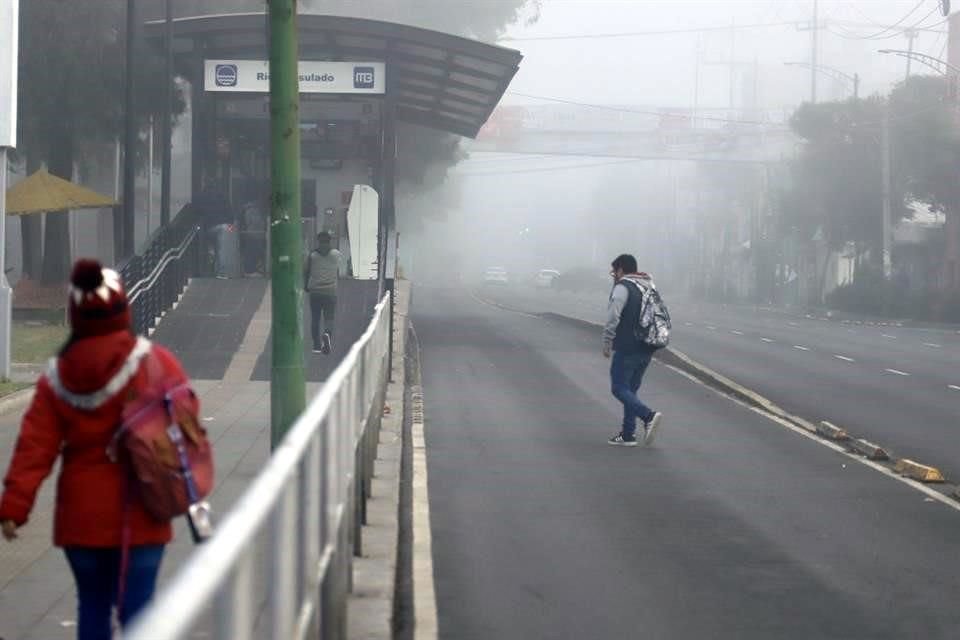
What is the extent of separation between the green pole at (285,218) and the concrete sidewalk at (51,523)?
892mm

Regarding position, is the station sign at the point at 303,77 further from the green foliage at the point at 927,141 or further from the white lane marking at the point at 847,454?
the green foliage at the point at 927,141

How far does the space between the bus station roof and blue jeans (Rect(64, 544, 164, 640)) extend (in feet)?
80.1

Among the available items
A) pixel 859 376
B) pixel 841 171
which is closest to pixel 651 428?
pixel 859 376

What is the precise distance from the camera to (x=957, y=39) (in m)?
80.4

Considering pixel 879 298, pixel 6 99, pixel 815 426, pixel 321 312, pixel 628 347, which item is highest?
pixel 6 99

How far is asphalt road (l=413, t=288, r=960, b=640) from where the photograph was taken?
8.61 metres

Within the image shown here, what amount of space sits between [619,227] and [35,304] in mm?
124272

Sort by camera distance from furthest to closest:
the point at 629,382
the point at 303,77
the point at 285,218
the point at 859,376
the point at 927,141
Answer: the point at 927,141, the point at 303,77, the point at 859,376, the point at 629,382, the point at 285,218

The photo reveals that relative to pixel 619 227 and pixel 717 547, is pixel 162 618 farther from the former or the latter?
pixel 619 227

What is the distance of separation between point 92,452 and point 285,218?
224 inches

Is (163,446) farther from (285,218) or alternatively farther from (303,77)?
(303,77)

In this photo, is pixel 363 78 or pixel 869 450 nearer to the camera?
pixel 869 450

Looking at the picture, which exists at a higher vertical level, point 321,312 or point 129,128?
point 129,128

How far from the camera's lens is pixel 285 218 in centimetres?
1108
